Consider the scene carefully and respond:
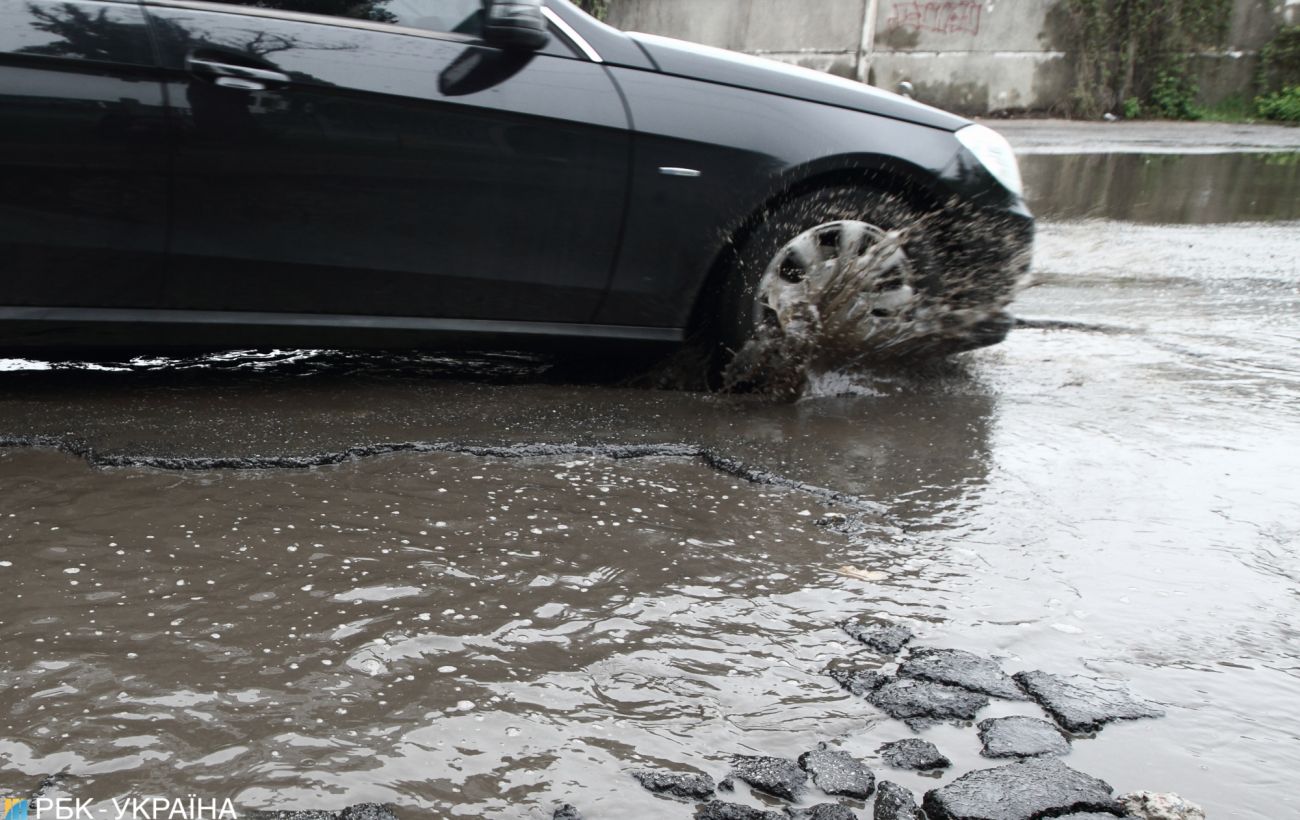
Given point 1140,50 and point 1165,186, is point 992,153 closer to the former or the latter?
point 1165,186

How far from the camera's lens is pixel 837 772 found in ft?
6.48

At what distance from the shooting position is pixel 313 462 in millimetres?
3262

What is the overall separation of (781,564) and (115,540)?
5.13 feet

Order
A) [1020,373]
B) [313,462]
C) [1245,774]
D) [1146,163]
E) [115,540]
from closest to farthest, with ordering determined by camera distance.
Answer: [1245,774]
[115,540]
[313,462]
[1020,373]
[1146,163]

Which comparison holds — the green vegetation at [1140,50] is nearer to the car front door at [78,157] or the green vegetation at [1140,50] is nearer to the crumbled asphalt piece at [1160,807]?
the car front door at [78,157]

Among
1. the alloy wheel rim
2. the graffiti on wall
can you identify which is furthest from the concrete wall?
the alloy wheel rim

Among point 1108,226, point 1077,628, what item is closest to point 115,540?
point 1077,628

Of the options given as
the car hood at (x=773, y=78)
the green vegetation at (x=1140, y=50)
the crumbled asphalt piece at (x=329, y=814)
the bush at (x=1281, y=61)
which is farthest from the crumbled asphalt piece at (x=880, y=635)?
the bush at (x=1281, y=61)

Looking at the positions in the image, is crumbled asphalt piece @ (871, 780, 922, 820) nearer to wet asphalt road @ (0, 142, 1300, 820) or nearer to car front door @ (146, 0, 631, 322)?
wet asphalt road @ (0, 142, 1300, 820)

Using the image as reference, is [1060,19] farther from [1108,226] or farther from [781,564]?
[781,564]

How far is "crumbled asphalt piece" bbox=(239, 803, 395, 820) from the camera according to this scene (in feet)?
5.88

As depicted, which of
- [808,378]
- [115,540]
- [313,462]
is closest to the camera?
[115,540]

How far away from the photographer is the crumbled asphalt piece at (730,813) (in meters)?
1.85

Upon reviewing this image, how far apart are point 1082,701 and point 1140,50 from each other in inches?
683
